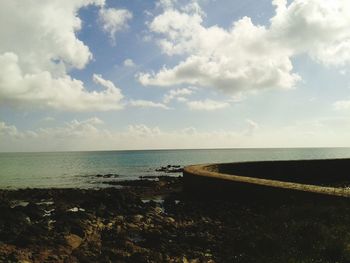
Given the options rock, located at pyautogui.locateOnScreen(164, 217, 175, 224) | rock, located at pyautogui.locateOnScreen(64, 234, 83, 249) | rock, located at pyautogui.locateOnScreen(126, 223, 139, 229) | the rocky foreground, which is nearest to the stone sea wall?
the rocky foreground

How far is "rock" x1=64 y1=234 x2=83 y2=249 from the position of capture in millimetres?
8379

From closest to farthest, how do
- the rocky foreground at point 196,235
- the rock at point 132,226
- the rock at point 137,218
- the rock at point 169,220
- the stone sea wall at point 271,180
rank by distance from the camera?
the rocky foreground at point 196,235 < the rock at point 132,226 < the rock at point 169,220 < the stone sea wall at point 271,180 < the rock at point 137,218

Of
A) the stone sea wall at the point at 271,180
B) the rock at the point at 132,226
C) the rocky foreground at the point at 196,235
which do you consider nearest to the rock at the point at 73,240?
the rocky foreground at the point at 196,235

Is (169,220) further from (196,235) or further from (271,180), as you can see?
(271,180)

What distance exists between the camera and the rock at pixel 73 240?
27.5ft

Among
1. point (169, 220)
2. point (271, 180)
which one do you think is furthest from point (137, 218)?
point (271, 180)

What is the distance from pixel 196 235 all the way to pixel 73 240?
3070 mm

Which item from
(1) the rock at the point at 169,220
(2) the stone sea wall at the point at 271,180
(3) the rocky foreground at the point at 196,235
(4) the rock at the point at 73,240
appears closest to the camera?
(3) the rocky foreground at the point at 196,235

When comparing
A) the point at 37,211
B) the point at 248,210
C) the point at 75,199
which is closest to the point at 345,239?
the point at 248,210

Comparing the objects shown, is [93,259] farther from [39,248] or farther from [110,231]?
[110,231]

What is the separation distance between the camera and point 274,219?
9578mm

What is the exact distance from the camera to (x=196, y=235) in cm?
902

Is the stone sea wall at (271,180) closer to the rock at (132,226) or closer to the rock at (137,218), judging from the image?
the rock at (137,218)

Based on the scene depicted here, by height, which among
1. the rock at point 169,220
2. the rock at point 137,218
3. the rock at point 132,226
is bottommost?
the rock at point 137,218
